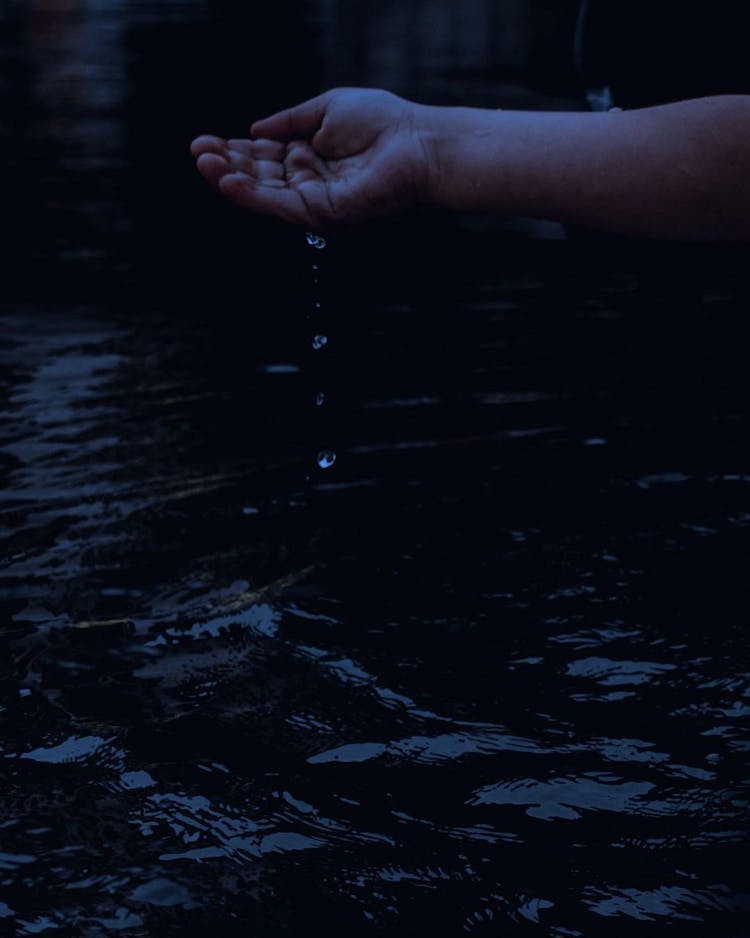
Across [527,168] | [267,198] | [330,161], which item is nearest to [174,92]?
[330,161]

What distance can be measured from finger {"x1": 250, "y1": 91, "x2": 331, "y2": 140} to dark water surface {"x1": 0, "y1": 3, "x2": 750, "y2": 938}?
41 centimetres

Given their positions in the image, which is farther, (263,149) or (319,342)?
(319,342)

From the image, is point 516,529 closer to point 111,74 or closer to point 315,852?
point 315,852

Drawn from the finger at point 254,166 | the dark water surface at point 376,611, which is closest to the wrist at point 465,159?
the finger at point 254,166

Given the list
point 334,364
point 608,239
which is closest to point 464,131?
point 334,364

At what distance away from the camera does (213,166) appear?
4.27 metres

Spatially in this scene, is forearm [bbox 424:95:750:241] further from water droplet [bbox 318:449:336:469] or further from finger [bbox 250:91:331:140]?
water droplet [bbox 318:449:336:469]

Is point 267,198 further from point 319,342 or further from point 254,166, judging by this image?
point 319,342

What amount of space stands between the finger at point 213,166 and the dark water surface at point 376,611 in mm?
560

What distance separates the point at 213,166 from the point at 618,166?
1.15 meters

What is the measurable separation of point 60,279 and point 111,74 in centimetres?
1113

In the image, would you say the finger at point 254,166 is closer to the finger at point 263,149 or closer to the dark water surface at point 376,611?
A: the finger at point 263,149

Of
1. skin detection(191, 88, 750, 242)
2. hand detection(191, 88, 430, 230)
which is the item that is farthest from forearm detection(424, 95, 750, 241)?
hand detection(191, 88, 430, 230)

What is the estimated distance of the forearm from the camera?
11.6ft
